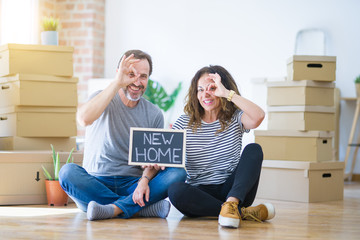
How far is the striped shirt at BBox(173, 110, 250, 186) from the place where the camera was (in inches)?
105

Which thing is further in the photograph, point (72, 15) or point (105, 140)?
point (72, 15)

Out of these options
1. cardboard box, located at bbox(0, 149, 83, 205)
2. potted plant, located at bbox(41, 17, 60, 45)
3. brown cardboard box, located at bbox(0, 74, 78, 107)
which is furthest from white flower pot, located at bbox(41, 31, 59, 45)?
cardboard box, located at bbox(0, 149, 83, 205)

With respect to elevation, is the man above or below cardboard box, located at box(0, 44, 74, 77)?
below

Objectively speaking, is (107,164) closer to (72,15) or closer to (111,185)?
(111,185)

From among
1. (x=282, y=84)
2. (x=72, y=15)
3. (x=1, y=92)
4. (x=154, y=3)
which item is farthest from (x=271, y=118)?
(x=72, y=15)

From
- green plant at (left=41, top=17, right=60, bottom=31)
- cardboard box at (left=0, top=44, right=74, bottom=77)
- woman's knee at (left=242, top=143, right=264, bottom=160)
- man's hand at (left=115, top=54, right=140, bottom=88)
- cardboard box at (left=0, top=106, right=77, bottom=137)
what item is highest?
green plant at (left=41, top=17, right=60, bottom=31)

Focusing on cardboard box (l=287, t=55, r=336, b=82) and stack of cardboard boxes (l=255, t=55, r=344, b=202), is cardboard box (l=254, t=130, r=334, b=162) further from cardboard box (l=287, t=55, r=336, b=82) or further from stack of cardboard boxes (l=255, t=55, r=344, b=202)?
cardboard box (l=287, t=55, r=336, b=82)

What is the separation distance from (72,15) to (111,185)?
11.5 feet

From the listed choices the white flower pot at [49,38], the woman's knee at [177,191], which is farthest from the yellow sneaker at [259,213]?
the white flower pot at [49,38]

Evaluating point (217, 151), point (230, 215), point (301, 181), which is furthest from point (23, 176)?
point (301, 181)

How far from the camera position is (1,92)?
3.56 metres

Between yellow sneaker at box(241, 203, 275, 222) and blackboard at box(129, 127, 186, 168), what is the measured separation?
412 millimetres

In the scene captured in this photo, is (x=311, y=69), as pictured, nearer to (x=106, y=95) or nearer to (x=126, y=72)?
(x=126, y=72)

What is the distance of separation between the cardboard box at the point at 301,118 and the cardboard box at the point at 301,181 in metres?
0.26
